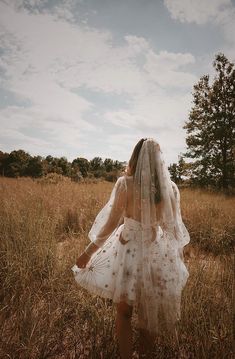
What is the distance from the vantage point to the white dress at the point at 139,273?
1817mm

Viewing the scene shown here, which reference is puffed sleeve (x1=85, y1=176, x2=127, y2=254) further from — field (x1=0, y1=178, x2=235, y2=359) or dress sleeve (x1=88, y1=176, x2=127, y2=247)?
field (x1=0, y1=178, x2=235, y2=359)

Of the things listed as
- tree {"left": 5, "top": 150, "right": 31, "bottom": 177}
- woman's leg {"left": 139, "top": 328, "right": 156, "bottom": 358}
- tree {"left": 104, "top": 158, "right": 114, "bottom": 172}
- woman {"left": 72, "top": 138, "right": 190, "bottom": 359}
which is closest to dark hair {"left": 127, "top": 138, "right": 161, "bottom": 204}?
woman {"left": 72, "top": 138, "right": 190, "bottom": 359}

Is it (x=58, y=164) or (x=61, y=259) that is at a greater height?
(x=58, y=164)

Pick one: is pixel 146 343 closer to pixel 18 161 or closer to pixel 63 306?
pixel 63 306

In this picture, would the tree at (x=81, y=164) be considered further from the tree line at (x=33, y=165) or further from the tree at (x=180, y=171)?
the tree at (x=180, y=171)

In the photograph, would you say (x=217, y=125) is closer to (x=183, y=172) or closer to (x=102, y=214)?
(x=183, y=172)

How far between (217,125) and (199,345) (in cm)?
1509

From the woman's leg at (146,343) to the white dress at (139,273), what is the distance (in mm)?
97

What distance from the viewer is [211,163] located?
51.9ft

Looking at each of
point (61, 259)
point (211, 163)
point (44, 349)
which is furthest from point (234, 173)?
point (44, 349)

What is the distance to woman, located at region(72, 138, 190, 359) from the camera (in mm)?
1832

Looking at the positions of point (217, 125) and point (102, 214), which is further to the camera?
point (217, 125)

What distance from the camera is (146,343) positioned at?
1938 millimetres

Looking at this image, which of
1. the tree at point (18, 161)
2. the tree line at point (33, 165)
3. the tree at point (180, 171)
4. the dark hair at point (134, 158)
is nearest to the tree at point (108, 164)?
the tree line at point (33, 165)
